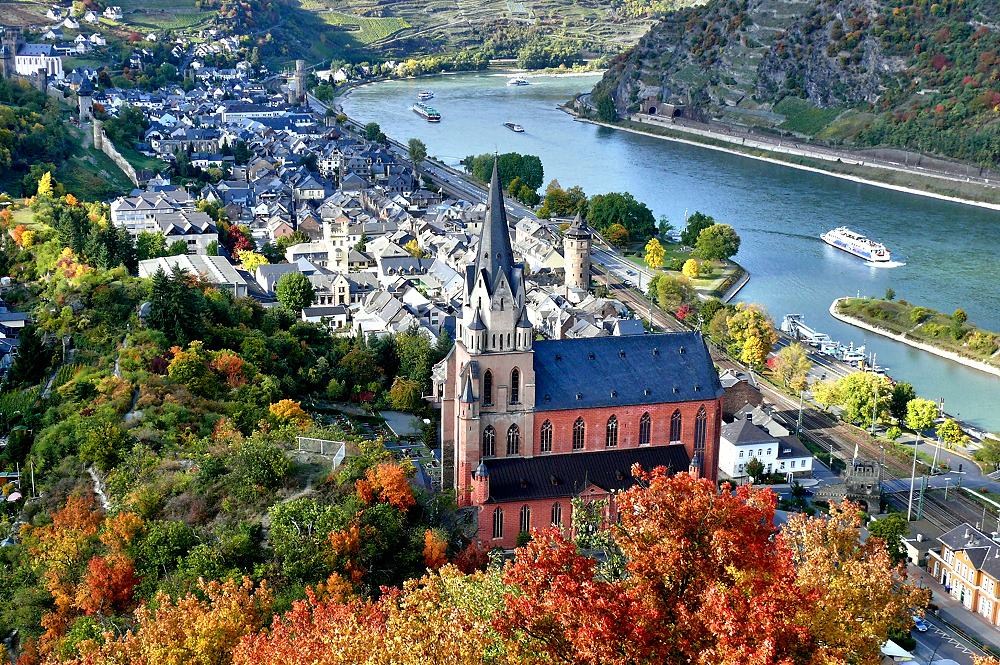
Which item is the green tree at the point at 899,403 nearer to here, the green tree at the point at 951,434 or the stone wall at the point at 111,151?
the green tree at the point at 951,434

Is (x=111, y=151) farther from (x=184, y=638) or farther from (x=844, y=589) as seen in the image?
(x=844, y=589)

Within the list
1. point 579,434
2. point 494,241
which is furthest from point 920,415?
point 494,241

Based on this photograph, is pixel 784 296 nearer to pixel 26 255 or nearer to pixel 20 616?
pixel 26 255

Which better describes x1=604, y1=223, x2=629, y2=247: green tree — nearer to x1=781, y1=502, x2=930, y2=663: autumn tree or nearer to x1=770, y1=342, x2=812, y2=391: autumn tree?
x1=770, y1=342, x2=812, y2=391: autumn tree

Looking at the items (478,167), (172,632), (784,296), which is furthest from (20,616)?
(478,167)

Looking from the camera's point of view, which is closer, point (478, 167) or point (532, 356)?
point (532, 356)

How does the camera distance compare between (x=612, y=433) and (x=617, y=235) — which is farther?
(x=617, y=235)

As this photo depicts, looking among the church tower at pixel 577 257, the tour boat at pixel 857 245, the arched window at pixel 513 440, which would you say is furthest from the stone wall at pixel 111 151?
the arched window at pixel 513 440
